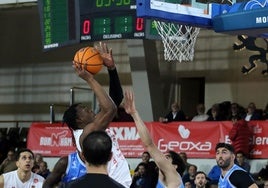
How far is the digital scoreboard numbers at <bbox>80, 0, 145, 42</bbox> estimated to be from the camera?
1270 centimetres

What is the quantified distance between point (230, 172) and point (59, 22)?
26.0ft

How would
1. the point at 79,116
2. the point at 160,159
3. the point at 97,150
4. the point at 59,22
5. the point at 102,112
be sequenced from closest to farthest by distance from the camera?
Result: the point at 97,150 < the point at 102,112 < the point at 160,159 < the point at 79,116 < the point at 59,22

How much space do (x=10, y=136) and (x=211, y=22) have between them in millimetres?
10760

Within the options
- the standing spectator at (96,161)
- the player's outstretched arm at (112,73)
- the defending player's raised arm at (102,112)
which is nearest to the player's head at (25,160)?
the player's outstretched arm at (112,73)

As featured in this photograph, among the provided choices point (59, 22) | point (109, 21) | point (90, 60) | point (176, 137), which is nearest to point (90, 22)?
point (109, 21)

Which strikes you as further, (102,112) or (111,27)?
(111,27)

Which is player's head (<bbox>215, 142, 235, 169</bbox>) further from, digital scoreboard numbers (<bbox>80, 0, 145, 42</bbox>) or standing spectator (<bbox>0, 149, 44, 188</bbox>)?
digital scoreboard numbers (<bbox>80, 0, 145, 42</bbox>)

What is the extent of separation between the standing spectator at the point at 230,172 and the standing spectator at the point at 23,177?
6.22ft

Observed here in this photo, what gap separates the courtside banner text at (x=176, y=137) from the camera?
12.6 metres

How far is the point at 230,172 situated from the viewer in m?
6.60

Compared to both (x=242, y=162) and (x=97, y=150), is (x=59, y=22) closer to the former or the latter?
(x=242, y=162)

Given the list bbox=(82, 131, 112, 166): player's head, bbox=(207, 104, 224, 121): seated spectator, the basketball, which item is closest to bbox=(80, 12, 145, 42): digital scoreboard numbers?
bbox=(207, 104, 224, 121): seated spectator

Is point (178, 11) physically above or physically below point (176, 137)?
above

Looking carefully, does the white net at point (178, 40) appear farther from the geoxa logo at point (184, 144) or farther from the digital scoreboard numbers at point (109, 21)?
the geoxa logo at point (184, 144)
